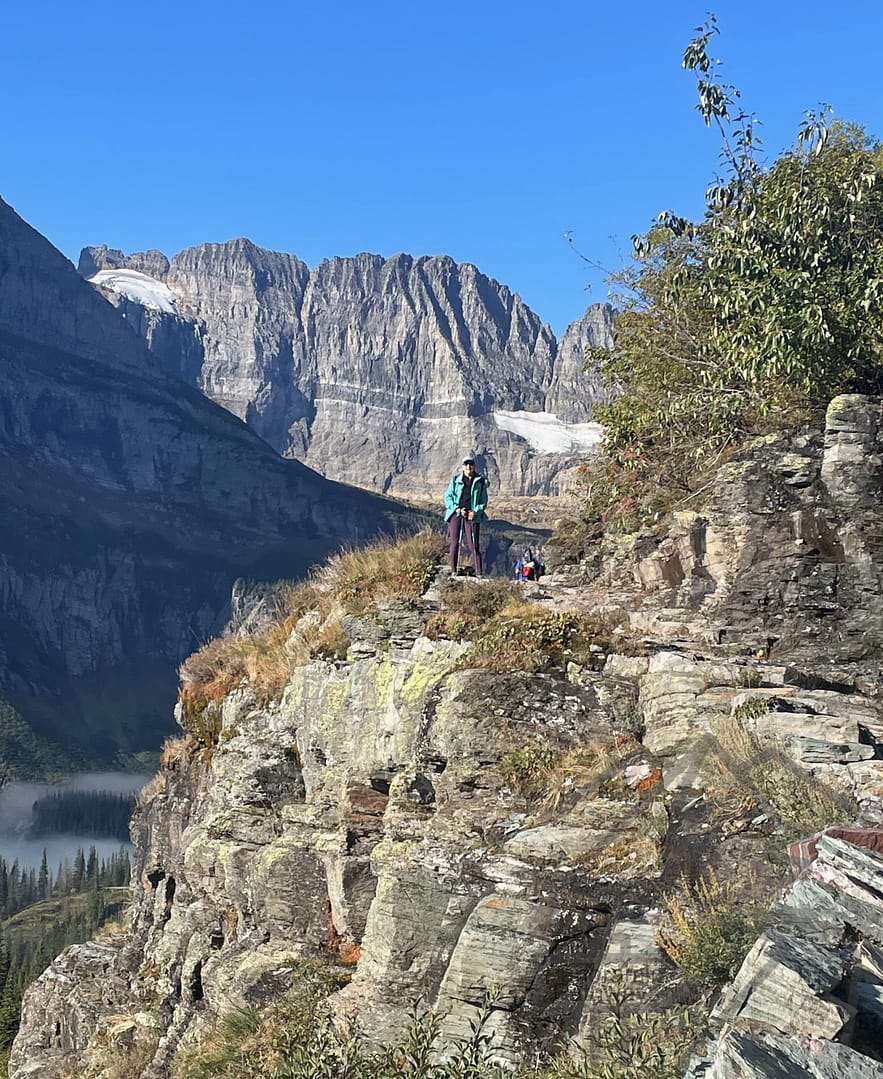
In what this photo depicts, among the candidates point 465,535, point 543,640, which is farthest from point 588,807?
point 465,535

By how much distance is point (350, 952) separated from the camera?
542 inches

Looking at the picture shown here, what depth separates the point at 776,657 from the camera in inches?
563

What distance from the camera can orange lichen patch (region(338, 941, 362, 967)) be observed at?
1355 cm

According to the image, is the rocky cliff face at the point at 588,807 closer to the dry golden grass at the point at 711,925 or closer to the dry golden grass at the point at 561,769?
the dry golden grass at the point at 561,769

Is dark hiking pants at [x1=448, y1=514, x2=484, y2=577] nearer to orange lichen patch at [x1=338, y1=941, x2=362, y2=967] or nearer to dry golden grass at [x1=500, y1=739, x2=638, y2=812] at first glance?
dry golden grass at [x1=500, y1=739, x2=638, y2=812]

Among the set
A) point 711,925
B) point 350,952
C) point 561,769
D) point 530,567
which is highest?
point 530,567

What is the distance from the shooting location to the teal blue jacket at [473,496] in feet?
67.6

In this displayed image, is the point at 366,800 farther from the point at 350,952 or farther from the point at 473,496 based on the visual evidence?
Answer: the point at 473,496

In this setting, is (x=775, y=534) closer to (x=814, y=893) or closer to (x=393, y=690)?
(x=393, y=690)

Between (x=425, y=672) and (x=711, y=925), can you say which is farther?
(x=425, y=672)

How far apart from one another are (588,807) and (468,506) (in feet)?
31.6

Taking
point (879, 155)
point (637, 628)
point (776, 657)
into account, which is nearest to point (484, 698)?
point (637, 628)

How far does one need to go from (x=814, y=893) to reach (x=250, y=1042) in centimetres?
688

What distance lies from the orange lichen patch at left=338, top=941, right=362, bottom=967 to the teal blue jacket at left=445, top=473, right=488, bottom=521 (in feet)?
28.0
